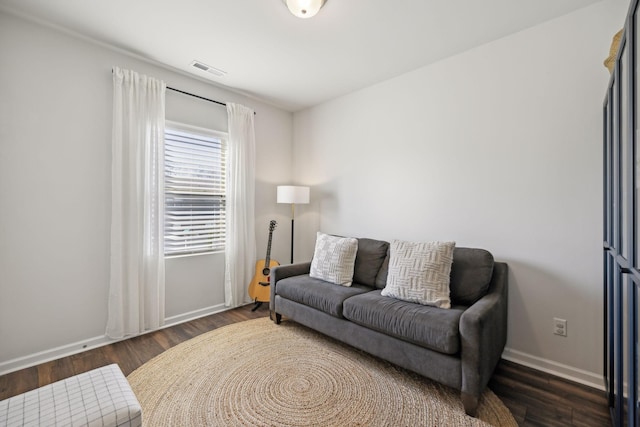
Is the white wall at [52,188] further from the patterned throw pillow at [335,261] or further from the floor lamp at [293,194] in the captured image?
the patterned throw pillow at [335,261]

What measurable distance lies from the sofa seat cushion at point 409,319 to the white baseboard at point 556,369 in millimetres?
706

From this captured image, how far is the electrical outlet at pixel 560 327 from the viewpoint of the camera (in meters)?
2.10

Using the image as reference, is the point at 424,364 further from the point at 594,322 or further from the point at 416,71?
the point at 416,71

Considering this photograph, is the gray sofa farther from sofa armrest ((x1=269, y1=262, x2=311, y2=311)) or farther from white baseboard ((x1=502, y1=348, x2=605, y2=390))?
white baseboard ((x1=502, y1=348, x2=605, y2=390))

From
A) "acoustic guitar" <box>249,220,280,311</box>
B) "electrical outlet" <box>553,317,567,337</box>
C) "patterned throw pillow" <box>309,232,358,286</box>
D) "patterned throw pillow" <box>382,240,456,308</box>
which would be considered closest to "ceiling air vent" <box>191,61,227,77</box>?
"acoustic guitar" <box>249,220,280,311</box>

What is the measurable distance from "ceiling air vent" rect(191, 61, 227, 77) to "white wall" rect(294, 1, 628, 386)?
67.3 inches

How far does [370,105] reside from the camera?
10.9 feet

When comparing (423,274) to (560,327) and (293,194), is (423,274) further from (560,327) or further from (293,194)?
(293,194)

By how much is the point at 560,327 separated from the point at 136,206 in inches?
143

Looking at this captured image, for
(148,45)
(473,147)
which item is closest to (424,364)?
(473,147)

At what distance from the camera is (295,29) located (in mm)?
2295

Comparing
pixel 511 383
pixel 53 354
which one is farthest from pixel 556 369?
pixel 53 354

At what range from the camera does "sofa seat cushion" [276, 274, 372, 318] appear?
2.38 m

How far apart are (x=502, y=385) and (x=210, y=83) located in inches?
154
